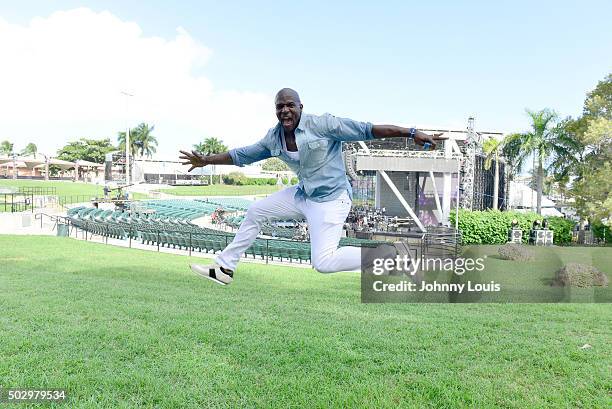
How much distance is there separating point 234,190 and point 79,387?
234 feet

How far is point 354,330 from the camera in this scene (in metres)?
5.81

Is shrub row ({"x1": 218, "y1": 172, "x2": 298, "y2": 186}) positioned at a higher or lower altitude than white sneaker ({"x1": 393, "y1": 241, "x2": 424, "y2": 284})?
higher

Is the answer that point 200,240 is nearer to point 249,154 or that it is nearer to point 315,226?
point 249,154

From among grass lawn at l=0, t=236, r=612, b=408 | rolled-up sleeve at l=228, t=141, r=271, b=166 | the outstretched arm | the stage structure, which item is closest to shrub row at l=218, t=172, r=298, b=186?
the stage structure

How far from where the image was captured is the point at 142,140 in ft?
340

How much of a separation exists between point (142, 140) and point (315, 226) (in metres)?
107

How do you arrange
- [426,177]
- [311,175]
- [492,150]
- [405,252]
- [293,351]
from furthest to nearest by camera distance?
[426,177] < [492,150] < [293,351] < [405,252] < [311,175]

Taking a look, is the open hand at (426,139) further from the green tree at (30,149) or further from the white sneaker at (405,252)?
the green tree at (30,149)

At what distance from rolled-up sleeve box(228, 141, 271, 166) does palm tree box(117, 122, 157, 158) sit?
100217 millimetres

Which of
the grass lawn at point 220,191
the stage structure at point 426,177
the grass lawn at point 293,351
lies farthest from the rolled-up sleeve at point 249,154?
the grass lawn at point 220,191

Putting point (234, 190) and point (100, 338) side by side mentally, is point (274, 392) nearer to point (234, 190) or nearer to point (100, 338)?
point (100, 338)

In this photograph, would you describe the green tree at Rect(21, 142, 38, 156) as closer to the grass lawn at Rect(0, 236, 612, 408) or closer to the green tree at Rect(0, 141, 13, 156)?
the green tree at Rect(0, 141, 13, 156)

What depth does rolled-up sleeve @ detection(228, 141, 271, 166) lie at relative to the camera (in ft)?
12.7

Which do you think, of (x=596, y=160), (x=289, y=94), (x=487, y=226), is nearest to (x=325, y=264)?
(x=289, y=94)
